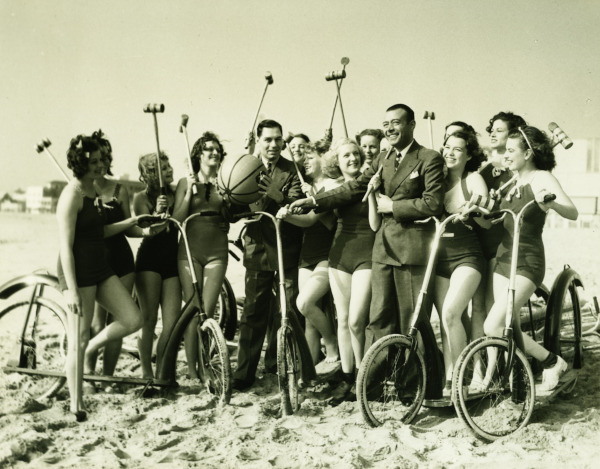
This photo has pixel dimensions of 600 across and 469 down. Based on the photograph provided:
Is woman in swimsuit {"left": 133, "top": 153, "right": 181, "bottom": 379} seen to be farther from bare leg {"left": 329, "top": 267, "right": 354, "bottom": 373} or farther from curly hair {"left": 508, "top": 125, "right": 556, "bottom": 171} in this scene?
curly hair {"left": 508, "top": 125, "right": 556, "bottom": 171}

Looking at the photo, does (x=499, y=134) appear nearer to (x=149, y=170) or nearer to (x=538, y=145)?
(x=538, y=145)

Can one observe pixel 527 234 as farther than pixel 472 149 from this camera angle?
No

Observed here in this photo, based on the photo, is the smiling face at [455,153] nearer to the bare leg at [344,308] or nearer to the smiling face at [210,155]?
the bare leg at [344,308]

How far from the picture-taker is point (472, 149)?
5164 mm

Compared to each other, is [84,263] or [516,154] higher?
[516,154]

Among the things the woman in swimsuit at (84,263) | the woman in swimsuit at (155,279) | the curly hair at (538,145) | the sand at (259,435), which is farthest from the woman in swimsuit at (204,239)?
the curly hair at (538,145)

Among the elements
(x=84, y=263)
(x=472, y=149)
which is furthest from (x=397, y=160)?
(x=84, y=263)

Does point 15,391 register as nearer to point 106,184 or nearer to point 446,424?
point 106,184

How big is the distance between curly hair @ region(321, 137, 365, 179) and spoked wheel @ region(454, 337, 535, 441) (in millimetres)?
1815

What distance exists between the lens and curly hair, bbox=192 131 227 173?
18.8ft

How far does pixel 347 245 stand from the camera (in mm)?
5254

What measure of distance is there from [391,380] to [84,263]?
2.42 m

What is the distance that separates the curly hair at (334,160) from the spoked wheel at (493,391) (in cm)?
182

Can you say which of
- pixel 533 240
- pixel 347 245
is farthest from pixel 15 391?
pixel 533 240
